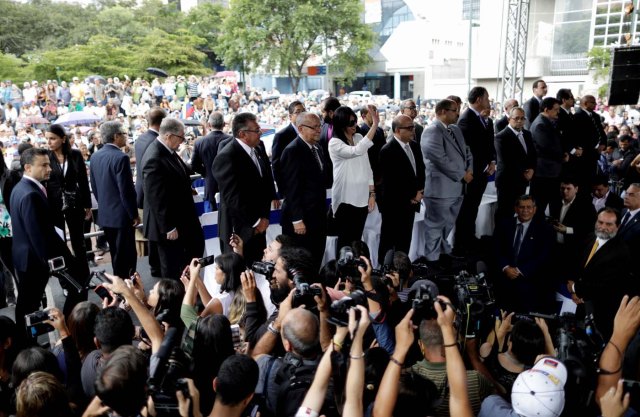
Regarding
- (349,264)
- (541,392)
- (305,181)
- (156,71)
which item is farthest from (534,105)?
(156,71)

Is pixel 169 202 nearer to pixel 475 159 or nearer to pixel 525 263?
pixel 525 263

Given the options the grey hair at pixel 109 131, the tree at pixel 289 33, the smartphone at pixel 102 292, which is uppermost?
the tree at pixel 289 33

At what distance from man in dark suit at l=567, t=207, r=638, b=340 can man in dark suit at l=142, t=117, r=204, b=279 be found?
3.00m

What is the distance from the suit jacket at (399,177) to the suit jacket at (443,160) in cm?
16

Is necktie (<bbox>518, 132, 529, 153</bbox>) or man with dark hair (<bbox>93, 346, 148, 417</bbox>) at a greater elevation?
necktie (<bbox>518, 132, 529, 153</bbox>)

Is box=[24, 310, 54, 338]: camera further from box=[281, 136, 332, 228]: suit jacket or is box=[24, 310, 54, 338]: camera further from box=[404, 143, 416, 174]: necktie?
box=[404, 143, 416, 174]: necktie

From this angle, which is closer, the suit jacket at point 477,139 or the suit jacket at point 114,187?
the suit jacket at point 114,187

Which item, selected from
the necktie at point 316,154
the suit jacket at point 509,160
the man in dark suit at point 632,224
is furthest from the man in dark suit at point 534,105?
the necktie at point 316,154

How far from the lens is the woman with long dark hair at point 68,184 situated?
470 centimetres

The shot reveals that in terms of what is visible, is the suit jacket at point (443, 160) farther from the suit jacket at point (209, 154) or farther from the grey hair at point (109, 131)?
the grey hair at point (109, 131)

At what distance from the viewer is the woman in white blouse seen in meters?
4.60

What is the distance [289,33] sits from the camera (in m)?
32.4

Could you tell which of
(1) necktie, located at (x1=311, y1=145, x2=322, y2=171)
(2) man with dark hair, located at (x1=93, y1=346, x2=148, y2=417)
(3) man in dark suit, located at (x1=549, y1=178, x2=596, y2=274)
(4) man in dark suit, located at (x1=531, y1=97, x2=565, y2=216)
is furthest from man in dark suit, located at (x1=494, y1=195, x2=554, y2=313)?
(2) man with dark hair, located at (x1=93, y1=346, x2=148, y2=417)

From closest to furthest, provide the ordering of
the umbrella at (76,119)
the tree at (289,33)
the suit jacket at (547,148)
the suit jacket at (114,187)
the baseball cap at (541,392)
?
the baseball cap at (541,392), the suit jacket at (114,187), the suit jacket at (547,148), the umbrella at (76,119), the tree at (289,33)
